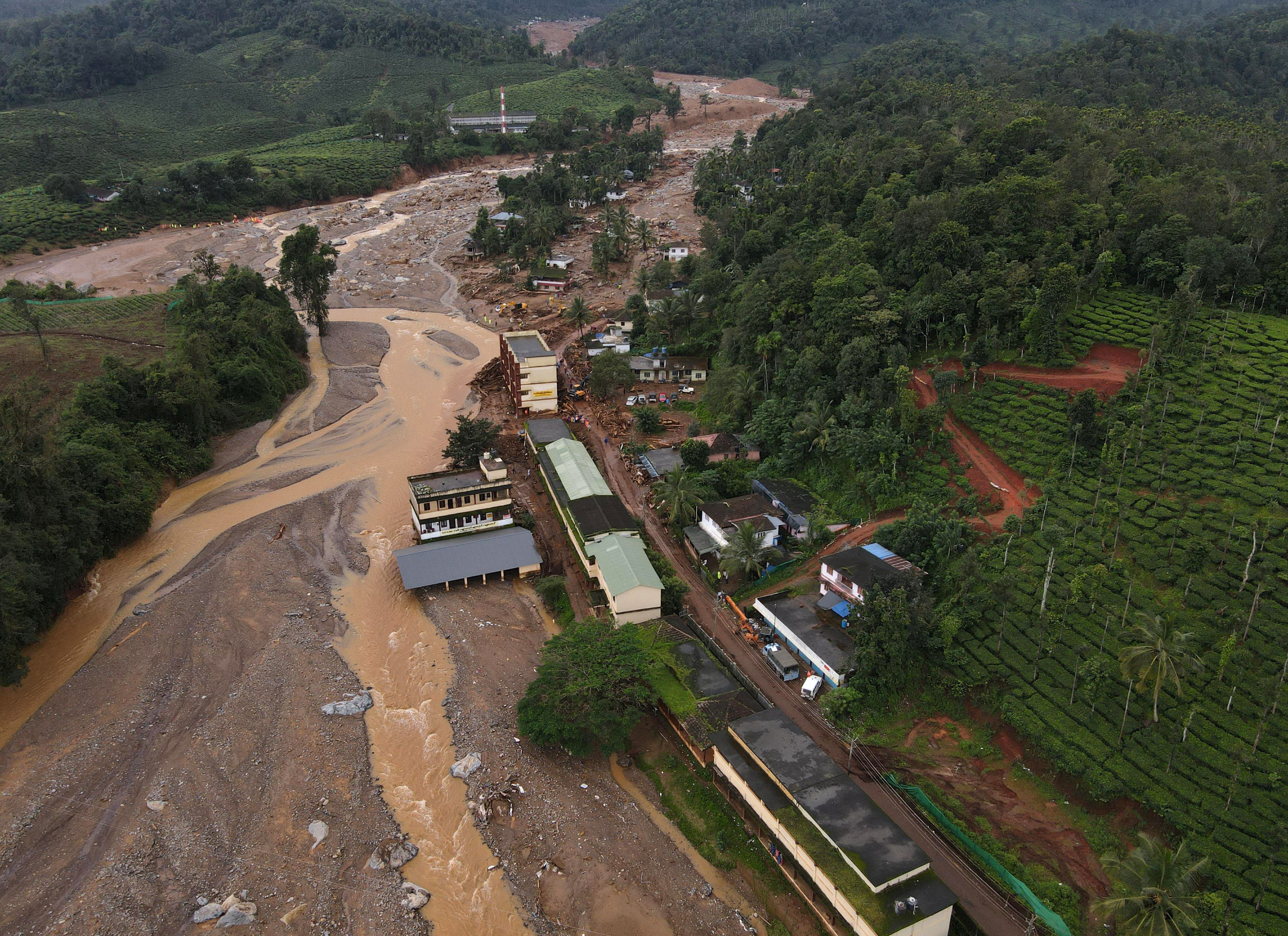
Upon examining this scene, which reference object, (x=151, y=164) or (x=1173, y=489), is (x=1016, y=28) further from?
(x=1173, y=489)

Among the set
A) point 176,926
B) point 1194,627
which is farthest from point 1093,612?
point 176,926

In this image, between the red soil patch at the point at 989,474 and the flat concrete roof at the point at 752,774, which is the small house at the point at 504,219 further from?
the flat concrete roof at the point at 752,774

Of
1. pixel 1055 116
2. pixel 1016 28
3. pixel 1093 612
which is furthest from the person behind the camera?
pixel 1016 28

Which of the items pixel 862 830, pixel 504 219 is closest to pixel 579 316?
pixel 504 219

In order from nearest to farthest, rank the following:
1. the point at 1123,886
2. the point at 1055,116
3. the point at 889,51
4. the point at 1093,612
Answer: the point at 1123,886, the point at 1093,612, the point at 1055,116, the point at 889,51

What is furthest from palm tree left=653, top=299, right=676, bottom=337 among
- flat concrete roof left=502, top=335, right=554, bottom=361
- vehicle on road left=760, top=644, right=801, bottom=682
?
vehicle on road left=760, top=644, right=801, bottom=682
